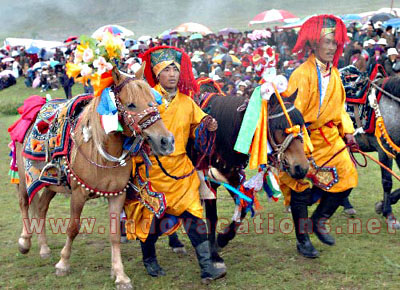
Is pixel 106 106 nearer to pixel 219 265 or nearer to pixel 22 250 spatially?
pixel 219 265

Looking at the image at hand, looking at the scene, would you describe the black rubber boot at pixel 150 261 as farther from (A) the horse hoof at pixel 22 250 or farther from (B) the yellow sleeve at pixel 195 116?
(A) the horse hoof at pixel 22 250

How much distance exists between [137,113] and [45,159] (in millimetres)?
1418

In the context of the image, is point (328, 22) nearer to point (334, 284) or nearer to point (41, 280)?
point (334, 284)

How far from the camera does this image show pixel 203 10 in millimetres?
52844

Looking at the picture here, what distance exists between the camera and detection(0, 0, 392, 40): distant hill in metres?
47.4

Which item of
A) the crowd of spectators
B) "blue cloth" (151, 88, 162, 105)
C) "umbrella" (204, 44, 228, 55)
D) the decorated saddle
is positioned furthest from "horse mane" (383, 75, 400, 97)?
"umbrella" (204, 44, 228, 55)

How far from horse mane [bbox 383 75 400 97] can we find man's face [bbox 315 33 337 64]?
1.45m

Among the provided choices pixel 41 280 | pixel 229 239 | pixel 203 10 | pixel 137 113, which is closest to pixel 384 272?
pixel 229 239

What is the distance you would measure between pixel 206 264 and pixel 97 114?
Result: 5.40ft

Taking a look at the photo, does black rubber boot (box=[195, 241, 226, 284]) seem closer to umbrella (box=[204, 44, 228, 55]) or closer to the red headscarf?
the red headscarf

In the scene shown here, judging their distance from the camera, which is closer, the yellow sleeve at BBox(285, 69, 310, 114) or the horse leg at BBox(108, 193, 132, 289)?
the horse leg at BBox(108, 193, 132, 289)

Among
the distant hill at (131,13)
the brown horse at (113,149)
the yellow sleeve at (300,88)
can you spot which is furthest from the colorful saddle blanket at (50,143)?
the distant hill at (131,13)

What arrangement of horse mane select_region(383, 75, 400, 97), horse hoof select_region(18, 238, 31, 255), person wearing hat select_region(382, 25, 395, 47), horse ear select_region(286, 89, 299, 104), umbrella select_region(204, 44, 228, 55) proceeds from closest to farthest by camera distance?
horse ear select_region(286, 89, 299, 104), horse hoof select_region(18, 238, 31, 255), horse mane select_region(383, 75, 400, 97), person wearing hat select_region(382, 25, 395, 47), umbrella select_region(204, 44, 228, 55)

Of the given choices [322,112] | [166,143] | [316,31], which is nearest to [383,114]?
[322,112]
